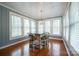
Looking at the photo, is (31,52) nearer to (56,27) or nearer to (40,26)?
(56,27)

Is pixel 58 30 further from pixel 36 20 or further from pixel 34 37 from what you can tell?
pixel 34 37

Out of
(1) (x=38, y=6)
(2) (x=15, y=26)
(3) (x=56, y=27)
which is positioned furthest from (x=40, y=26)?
(1) (x=38, y=6)

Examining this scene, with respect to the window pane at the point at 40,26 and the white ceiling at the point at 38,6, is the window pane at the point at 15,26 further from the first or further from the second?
the window pane at the point at 40,26

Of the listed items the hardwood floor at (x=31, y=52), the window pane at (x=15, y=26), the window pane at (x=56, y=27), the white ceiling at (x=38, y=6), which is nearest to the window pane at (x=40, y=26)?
the window pane at (x=56, y=27)

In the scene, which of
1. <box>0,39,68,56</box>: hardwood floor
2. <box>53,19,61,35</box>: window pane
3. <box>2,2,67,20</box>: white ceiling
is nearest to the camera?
<box>0,39,68,56</box>: hardwood floor

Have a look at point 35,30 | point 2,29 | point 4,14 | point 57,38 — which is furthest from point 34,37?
point 35,30

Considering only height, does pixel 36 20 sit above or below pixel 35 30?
above

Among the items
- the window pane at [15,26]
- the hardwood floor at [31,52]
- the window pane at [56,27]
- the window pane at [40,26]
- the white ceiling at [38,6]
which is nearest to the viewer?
the hardwood floor at [31,52]

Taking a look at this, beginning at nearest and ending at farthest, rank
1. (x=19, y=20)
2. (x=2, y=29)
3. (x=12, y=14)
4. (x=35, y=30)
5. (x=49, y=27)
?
(x=2, y=29) < (x=12, y=14) < (x=19, y=20) < (x=49, y=27) < (x=35, y=30)

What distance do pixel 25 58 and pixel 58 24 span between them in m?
7.07

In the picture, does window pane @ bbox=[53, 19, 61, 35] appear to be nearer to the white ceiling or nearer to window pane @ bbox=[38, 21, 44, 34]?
window pane @ bbox=[38, 21, 44, 34]

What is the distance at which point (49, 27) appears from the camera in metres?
8.38

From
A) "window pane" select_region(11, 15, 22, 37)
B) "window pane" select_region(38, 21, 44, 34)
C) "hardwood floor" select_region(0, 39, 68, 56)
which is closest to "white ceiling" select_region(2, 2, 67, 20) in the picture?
"window pane" select_region(11, 15, 22, 37)

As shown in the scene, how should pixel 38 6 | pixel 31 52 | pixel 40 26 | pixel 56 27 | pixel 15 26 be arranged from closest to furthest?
1. pixel 31 52
2. pixel 38 6
3. pixel 15 26
4. pixel 56 27
5. pixel 40 26
